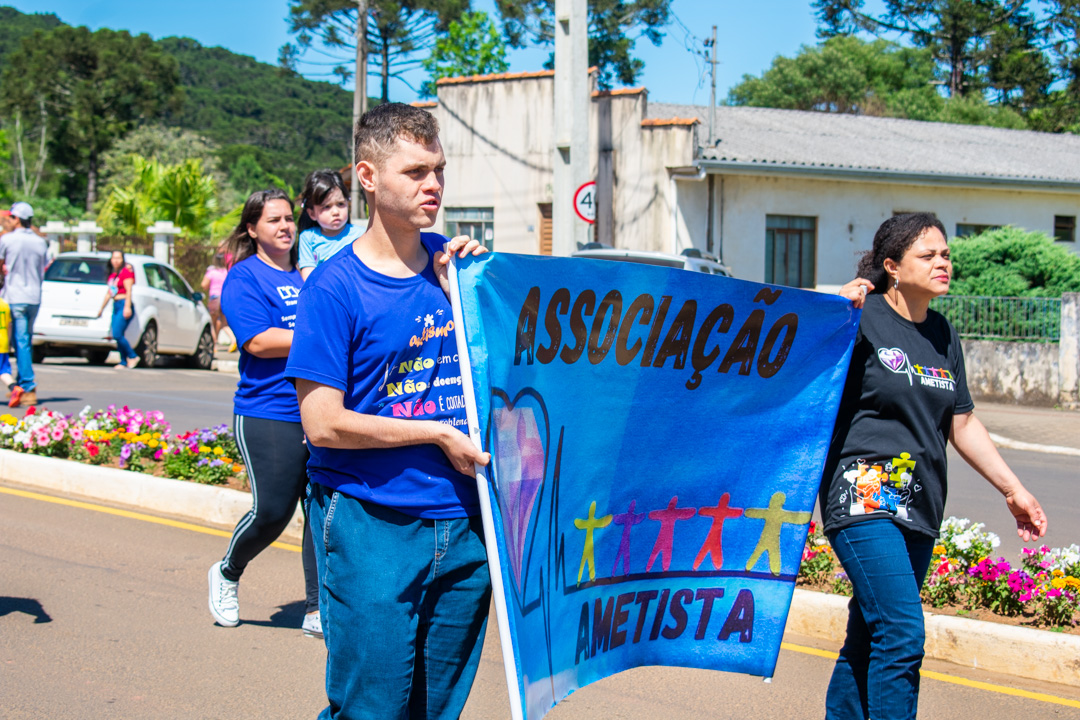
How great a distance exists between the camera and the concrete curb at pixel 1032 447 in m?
12.1

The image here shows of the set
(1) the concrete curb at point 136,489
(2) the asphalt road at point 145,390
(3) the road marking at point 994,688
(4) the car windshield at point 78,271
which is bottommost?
(3) the road marking at point 994,688

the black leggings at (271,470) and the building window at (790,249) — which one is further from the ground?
the building window at (790,249)

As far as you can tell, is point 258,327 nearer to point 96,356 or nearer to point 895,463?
point 895,463

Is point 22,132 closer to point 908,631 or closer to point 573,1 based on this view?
point 573,1

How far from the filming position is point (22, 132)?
73500 millimetres

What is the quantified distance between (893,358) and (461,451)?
1.66 metres

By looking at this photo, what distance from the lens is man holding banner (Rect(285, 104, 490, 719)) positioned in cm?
259

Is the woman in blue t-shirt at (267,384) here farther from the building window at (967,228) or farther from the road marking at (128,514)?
the building window at (967,228)

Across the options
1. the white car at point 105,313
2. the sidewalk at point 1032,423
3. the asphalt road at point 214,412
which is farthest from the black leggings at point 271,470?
the white car at point 105,313

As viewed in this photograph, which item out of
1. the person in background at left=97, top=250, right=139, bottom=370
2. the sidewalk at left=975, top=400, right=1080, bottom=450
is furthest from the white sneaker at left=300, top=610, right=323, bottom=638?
the person in background at left=97, top=250, right=139, bottom=370

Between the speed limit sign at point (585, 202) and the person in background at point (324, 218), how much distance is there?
11438 mm

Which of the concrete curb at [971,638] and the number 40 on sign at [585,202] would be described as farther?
the number 40 on sign at [585,202]

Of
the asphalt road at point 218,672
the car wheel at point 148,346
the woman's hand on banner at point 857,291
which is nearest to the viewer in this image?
the woman's hand on banner at point 857,291

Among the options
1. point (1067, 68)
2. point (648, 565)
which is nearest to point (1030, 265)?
point (648, 565)
